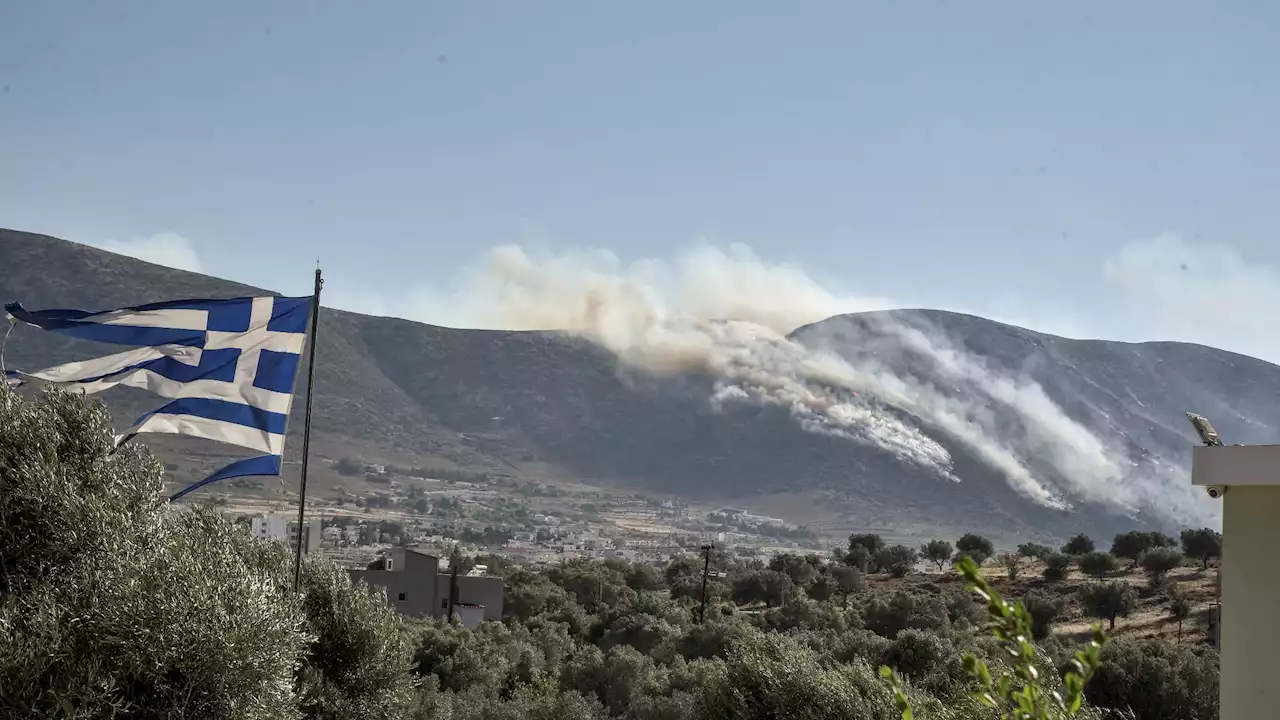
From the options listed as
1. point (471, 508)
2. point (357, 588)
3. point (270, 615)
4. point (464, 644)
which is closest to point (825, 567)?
point (464, 644)

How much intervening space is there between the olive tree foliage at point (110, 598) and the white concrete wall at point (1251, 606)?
1042 cm

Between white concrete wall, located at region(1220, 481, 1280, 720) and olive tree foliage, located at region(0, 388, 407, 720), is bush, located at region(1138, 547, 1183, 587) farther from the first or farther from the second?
white concrete wall, located at region(1220, 481, 1280, 720)

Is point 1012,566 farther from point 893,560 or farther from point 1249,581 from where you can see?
point 1249,581

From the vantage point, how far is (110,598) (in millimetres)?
14508

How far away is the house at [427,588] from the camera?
73.4m

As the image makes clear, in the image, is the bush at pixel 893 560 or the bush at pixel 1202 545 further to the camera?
the bush at pixel 893 560

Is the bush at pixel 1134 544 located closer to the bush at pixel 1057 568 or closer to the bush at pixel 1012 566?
the bush at pixel 1057 568

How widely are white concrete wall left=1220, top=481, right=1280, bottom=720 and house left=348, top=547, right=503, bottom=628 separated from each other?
212 ft

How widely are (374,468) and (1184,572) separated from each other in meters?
140

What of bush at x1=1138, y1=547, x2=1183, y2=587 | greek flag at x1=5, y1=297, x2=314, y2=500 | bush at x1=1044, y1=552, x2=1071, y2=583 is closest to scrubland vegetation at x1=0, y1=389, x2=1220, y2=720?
greek flag at x1=5, y1=297, x2=314, y2=500

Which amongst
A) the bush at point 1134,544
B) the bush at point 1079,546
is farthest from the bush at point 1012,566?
the bush at point 1134,544

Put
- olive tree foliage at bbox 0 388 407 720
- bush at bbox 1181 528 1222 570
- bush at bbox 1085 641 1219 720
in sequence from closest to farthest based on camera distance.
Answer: olive tree foliage at bbox 0 388 407 720, bush at bbox 1085 641 1219 720, bush at bbox 1181 528 1222 570

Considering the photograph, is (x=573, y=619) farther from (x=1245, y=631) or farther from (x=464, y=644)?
(x=1245, y=631)

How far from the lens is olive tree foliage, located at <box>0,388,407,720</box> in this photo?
1398 centimetres
